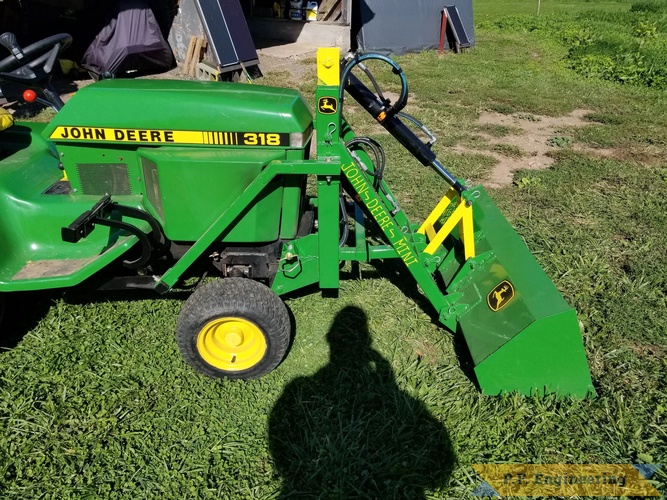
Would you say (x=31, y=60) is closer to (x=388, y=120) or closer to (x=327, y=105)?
(x=327, y=105)

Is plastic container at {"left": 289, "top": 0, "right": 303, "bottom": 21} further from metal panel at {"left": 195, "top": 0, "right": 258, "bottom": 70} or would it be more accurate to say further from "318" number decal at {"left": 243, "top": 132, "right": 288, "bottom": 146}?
"318" number decal at {"left": 243, "top": 132, "right": 288, "bottom": 146}

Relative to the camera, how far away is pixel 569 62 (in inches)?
428

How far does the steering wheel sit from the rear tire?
1.82 m

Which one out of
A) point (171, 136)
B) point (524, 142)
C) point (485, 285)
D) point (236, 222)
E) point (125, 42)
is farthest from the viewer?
point (125, 42)

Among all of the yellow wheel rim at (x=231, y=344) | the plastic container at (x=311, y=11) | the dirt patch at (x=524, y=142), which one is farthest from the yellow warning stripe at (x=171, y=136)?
the plastic container at (x=311, y=11)

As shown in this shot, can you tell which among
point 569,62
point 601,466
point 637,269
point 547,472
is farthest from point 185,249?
point 569,62

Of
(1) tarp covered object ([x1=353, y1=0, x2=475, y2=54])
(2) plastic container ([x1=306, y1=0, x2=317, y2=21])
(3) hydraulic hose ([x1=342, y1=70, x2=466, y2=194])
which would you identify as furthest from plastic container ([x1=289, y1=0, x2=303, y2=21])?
(3) hydraulic hose ([x1=342, y1=70, x2=466, y2=194])

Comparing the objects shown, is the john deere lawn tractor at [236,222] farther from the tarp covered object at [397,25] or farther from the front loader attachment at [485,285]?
the tarp covered object at [397,25]

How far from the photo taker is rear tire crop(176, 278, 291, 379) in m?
2.71

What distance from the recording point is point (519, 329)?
2574 mm

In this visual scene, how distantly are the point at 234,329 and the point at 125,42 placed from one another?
25.0 feet

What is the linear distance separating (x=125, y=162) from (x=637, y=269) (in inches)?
148

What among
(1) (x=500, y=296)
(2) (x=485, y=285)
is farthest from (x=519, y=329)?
(2) (x=485, y=285)

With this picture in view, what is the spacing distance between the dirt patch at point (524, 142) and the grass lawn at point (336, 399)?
53.2 inches
